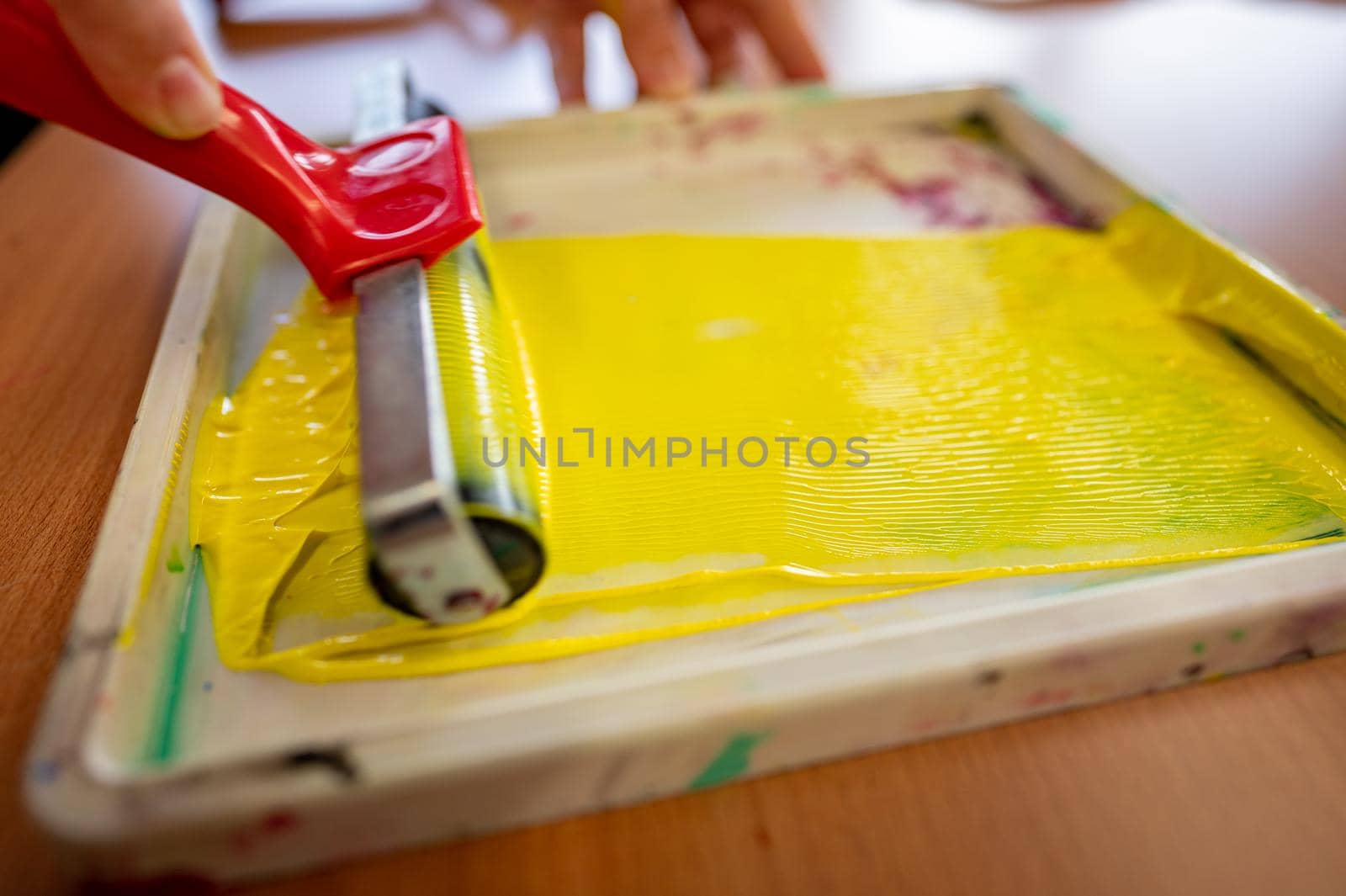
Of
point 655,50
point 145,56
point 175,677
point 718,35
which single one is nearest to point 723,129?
point 655,50

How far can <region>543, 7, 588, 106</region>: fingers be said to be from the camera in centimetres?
97

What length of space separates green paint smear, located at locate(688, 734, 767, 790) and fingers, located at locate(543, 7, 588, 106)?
84 cm

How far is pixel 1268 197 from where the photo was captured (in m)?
0.80

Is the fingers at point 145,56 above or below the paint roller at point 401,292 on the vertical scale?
above

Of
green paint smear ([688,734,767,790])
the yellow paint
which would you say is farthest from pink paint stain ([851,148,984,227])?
green paint smear ([688,734,767,790])

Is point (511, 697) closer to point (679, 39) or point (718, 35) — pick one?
point (679, 39)

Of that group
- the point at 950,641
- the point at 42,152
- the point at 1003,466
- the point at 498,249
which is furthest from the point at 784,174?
the point at 42,152

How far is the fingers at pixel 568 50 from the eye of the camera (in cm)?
97

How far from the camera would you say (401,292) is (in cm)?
45

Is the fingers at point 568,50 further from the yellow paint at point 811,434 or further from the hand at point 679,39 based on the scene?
the yellow paint at point 811,434

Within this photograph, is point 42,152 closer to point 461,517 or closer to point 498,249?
point 498,249

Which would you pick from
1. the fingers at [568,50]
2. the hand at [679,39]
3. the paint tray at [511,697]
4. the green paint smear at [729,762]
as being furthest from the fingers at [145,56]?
the fingers at [568,50]

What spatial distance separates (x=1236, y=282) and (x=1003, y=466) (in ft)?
0.80

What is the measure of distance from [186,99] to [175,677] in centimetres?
27
